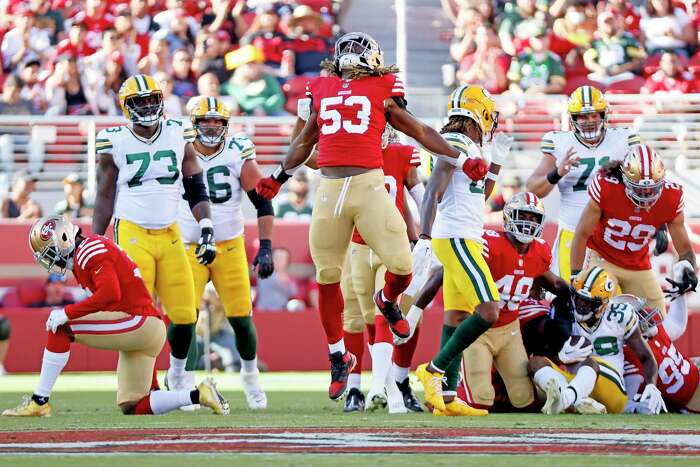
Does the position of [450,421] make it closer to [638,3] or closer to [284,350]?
[284,350]

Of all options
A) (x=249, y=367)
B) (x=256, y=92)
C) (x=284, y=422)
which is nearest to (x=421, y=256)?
(x=249, y=367)

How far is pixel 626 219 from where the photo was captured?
960 centimetres

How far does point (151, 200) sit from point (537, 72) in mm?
9669

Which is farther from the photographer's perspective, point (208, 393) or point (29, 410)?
point (29, 410)

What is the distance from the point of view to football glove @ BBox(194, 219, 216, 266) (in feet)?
28.4

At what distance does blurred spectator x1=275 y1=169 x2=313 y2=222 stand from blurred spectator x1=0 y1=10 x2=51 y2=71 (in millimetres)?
4036

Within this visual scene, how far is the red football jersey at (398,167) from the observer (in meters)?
9.14

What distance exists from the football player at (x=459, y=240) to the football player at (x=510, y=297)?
8.2 inches

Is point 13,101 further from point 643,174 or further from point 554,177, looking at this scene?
point 643,174

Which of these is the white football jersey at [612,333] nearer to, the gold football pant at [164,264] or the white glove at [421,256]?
the white glove at [421,256]

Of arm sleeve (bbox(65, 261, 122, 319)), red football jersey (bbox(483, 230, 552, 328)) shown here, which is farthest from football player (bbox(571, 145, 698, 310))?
arm sleeve (bbox(65, 261, 122, 319))

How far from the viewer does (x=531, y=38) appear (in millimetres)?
17938

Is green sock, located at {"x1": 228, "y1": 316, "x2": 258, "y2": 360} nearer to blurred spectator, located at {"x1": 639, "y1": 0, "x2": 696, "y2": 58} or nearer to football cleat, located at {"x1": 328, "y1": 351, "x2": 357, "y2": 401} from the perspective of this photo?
football cleat, located at {"x1": 328, "y1": 351, "x2": 357, "y2": 401}

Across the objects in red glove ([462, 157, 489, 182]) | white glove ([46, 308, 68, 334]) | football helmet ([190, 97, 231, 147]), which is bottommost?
white glove ([46, 308, 68, 334])
